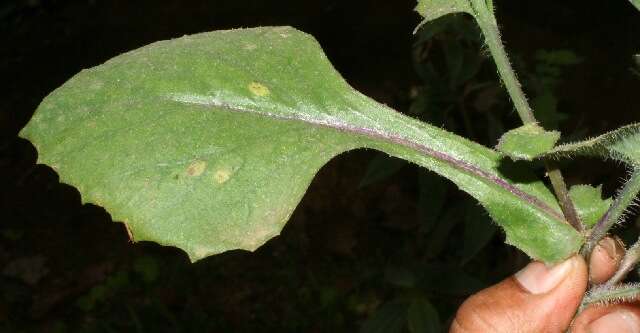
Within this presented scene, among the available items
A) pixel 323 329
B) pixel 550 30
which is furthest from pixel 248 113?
pixel 550 30

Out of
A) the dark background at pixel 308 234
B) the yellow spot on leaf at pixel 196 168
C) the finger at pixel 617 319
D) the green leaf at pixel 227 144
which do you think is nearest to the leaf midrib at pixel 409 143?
the green leaf at pixel 227 144

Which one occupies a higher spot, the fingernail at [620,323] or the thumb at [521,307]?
the thumb at [521,307]

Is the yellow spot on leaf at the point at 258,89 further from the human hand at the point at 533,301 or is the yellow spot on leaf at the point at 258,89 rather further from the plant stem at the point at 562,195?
the human hand at the point at 533,301

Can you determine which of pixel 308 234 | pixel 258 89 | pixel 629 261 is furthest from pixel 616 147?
pixel 308 234

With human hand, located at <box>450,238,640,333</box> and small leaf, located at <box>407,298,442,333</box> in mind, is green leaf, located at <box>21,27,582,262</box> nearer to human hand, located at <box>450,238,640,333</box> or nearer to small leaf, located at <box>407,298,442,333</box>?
human hand, located at <box>450,238,640,333</box>

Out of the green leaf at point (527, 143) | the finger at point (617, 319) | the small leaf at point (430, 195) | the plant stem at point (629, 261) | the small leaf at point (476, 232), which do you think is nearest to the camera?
the green leaf at point (527, 143)

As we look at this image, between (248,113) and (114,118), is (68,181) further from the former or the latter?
(248,113)
